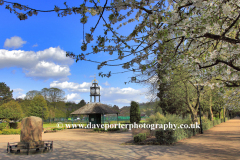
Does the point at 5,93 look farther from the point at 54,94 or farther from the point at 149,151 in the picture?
the point at 149,151

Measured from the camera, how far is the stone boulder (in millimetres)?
9359

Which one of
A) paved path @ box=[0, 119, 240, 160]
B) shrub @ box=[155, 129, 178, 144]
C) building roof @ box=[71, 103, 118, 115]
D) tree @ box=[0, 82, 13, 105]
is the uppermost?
tree @ box=[0, 82, 13, 105]

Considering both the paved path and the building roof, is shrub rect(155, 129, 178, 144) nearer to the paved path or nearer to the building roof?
the paved path

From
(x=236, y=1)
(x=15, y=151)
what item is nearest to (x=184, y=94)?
(x=236, y=1)

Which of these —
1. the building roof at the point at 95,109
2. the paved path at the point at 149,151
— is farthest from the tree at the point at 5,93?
the paved path at the point at 149,151

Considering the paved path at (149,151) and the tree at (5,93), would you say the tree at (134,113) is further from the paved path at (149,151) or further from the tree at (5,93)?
the tree at (5,93)

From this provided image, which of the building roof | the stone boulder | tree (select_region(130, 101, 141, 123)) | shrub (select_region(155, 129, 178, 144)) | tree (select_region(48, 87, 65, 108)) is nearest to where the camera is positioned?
the stone boulder

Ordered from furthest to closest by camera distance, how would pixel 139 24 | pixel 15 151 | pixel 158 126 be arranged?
pixel 158 126
pixel 15 151
pixel 139 24

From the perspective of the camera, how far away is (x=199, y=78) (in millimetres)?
8156

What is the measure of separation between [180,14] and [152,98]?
13.5 meters

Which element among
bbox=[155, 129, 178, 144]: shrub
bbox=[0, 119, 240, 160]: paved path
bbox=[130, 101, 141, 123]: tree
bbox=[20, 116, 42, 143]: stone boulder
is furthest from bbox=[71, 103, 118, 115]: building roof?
bbox=[20, 116, 42, 143]: stone boulder

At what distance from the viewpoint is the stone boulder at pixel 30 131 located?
30.7 ft

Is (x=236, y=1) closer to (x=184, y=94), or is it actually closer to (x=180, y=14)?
(x=180, y=14)

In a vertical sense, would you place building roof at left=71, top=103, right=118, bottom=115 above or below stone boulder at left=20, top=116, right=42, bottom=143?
above
